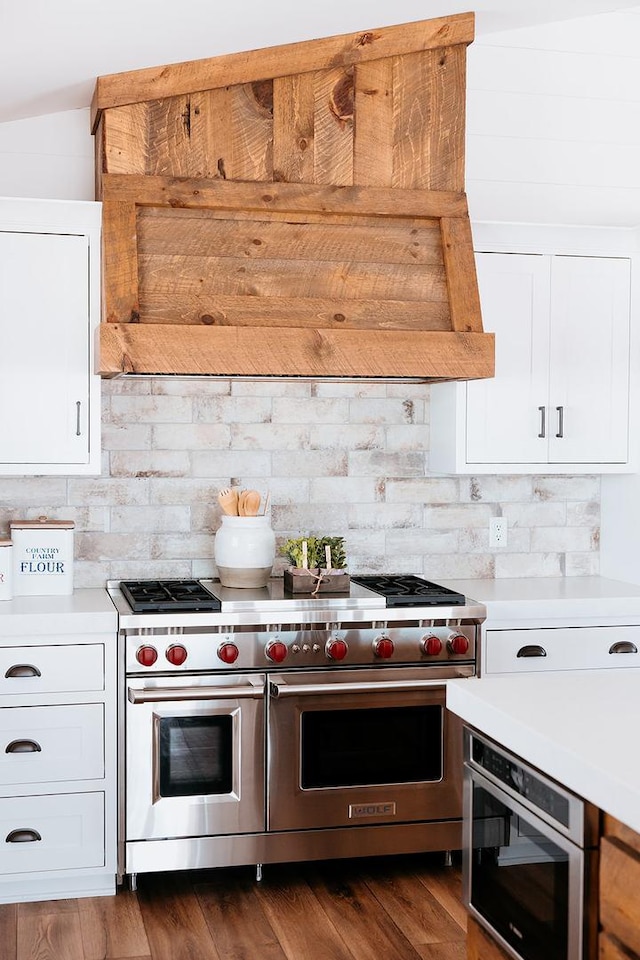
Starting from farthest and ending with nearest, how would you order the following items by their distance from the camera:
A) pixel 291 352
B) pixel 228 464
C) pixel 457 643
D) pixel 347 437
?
1. pixel 347 437
2. pixel 228 464
3. pixel 457 643
4. pixel 291 352

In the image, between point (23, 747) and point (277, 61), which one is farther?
point (277, 61)

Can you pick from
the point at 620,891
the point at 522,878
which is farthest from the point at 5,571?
the point at 620,891

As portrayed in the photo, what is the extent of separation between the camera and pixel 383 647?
362cm

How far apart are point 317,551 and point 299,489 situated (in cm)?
36

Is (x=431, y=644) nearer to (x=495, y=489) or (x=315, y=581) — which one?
(x=315, y=581)

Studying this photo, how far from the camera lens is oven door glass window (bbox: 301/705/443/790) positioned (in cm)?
360

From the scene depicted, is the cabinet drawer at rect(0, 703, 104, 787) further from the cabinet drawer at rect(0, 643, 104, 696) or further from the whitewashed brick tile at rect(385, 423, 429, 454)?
the whitewashed brick tile at rect(385, 423, 429, 454)

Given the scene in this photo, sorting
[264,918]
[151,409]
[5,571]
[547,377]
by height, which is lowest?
[264,918]

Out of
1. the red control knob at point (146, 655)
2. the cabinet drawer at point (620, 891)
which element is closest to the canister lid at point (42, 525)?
the red control knob at point (146, 655)

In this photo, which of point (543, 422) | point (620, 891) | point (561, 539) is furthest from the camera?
point (561, 539)

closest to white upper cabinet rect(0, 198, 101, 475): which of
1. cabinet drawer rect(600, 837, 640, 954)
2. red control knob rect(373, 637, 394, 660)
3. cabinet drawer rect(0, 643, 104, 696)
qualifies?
cabinet drawer rect(0, 643, 104, 696)

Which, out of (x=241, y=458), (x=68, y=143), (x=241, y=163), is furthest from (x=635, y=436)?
(x=68, y=143)

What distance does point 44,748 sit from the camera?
135 inches

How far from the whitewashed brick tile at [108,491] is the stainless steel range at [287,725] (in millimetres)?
454
